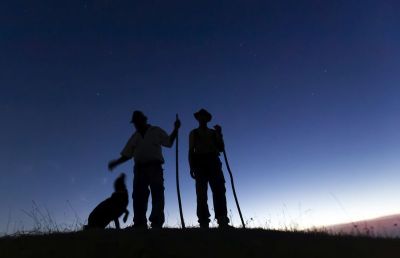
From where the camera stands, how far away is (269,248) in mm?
8016

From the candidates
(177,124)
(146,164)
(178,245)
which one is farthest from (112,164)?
(178,245)

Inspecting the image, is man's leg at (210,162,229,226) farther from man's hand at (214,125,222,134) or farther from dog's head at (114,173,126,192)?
dog's head at (114,173,126,192)

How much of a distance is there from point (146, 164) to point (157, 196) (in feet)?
2.49

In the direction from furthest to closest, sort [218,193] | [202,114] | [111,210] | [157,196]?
[202,114], [218,193], [111,210], [157,196]

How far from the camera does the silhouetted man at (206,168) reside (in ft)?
35.3

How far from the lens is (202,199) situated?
10.8 meters

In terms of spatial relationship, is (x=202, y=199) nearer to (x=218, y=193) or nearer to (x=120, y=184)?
(x=218, y=193)

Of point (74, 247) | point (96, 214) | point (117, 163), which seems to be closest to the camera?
point (74, 247)

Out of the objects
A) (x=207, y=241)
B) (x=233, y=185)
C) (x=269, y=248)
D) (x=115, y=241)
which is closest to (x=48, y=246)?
(x=115, y=241)

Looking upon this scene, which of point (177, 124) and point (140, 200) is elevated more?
point (177, 124)

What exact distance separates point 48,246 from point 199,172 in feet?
13.5

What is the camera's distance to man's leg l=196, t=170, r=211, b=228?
1077 centimetres

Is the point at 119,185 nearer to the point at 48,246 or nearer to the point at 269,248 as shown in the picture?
the point at 48,246

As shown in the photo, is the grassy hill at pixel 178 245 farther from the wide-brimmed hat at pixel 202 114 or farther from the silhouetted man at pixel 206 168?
the wide-brimmed hat at pixel 202 114
